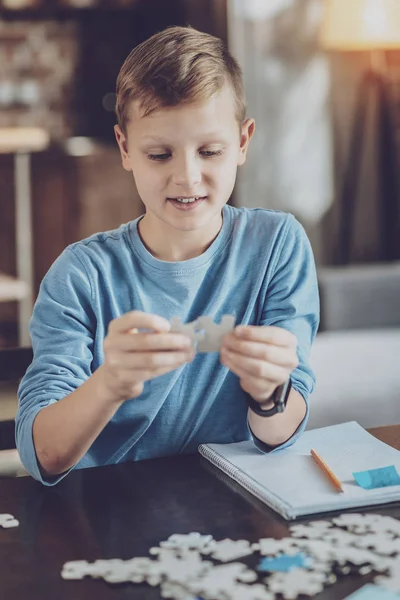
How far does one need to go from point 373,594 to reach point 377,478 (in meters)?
0.28

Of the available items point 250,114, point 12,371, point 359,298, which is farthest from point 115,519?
point 250,114

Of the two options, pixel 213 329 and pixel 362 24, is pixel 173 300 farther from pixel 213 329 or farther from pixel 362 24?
pixel 362 24

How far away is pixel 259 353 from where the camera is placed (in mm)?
1082

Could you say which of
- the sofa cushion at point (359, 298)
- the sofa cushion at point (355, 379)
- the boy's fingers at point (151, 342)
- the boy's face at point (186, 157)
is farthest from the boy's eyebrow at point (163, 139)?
the sofa cushion at point (359, 298)

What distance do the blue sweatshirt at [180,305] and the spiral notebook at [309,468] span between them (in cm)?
10

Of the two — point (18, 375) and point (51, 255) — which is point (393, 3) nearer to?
point (51, 255)

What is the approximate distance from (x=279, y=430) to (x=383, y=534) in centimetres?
29

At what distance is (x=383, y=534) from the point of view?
3.13 ft

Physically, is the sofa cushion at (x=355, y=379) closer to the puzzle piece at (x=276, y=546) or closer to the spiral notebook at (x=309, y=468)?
the spiral notebook at (x=309, y=468)

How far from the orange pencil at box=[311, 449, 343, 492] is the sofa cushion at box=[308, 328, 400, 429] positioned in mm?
1268

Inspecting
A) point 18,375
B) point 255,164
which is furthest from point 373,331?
point 18,375

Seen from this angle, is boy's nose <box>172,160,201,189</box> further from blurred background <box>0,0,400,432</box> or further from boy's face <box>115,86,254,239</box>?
blurred background <box>0,0,400,432</box>

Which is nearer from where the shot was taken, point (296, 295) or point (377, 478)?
point (377, 478)

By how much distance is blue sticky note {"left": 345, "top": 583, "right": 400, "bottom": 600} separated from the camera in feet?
2.64
